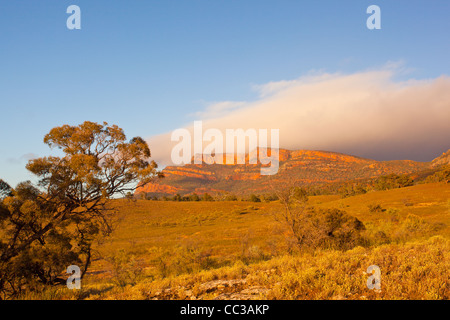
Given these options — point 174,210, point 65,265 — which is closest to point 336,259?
point 65,265

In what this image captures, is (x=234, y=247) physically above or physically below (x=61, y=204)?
below

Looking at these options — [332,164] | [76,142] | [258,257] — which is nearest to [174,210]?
[258,257]

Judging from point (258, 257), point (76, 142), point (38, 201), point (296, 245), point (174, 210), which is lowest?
point (174, 210)

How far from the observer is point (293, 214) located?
15367 mm

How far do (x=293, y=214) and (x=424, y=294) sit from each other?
9.95 metres

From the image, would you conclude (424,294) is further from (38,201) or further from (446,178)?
(446,178)

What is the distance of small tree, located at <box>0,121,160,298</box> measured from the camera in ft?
30.0

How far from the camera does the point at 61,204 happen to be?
10.4m

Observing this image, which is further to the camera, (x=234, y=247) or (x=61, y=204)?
(x=234, y=247)

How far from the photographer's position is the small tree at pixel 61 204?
9.16 m
